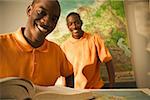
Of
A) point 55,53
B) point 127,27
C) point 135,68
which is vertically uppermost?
point 127,27

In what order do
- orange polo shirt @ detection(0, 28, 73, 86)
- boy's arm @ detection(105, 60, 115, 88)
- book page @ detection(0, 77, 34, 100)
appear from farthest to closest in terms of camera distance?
boy's arm @ detection(105, 60, 115, 88)
orange polo shirt @ detection(0, 28, 73, 86)
book page @ detection(0, 77, 34, 100)

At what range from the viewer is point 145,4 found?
1342mm

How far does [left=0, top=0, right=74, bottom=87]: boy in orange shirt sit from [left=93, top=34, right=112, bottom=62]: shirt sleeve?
6.6 inches

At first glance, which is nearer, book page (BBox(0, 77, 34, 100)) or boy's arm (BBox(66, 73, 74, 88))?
book page (BBox(0, 77, 34, 100))

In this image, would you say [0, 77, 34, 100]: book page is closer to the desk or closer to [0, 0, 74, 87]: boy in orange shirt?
[0, 0, 74, 87]: boy in orange shirt

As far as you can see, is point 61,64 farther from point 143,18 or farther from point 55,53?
Result: point 143,18

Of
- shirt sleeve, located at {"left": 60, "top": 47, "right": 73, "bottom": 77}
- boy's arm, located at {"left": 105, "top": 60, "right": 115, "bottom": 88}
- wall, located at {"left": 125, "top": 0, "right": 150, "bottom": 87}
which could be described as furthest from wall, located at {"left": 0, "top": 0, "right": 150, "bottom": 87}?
shirt sleeve, located at {"left": 60, "top": 47, "right": 73, "bottom": 77}

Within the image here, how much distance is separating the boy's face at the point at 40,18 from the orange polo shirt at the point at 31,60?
0.05 metres

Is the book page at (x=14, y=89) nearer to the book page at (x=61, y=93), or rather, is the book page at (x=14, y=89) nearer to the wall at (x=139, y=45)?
the book page at (x=61, y=93)

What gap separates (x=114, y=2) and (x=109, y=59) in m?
0.30

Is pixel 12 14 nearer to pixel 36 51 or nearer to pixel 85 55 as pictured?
pixel 36 51

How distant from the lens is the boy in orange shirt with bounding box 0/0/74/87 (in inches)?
44.9

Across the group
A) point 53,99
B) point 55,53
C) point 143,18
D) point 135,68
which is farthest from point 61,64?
point 143,18

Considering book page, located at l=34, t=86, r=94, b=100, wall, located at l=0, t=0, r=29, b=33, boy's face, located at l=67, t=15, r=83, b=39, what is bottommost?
book page, located at l=34, t=86, r=94, b=100
